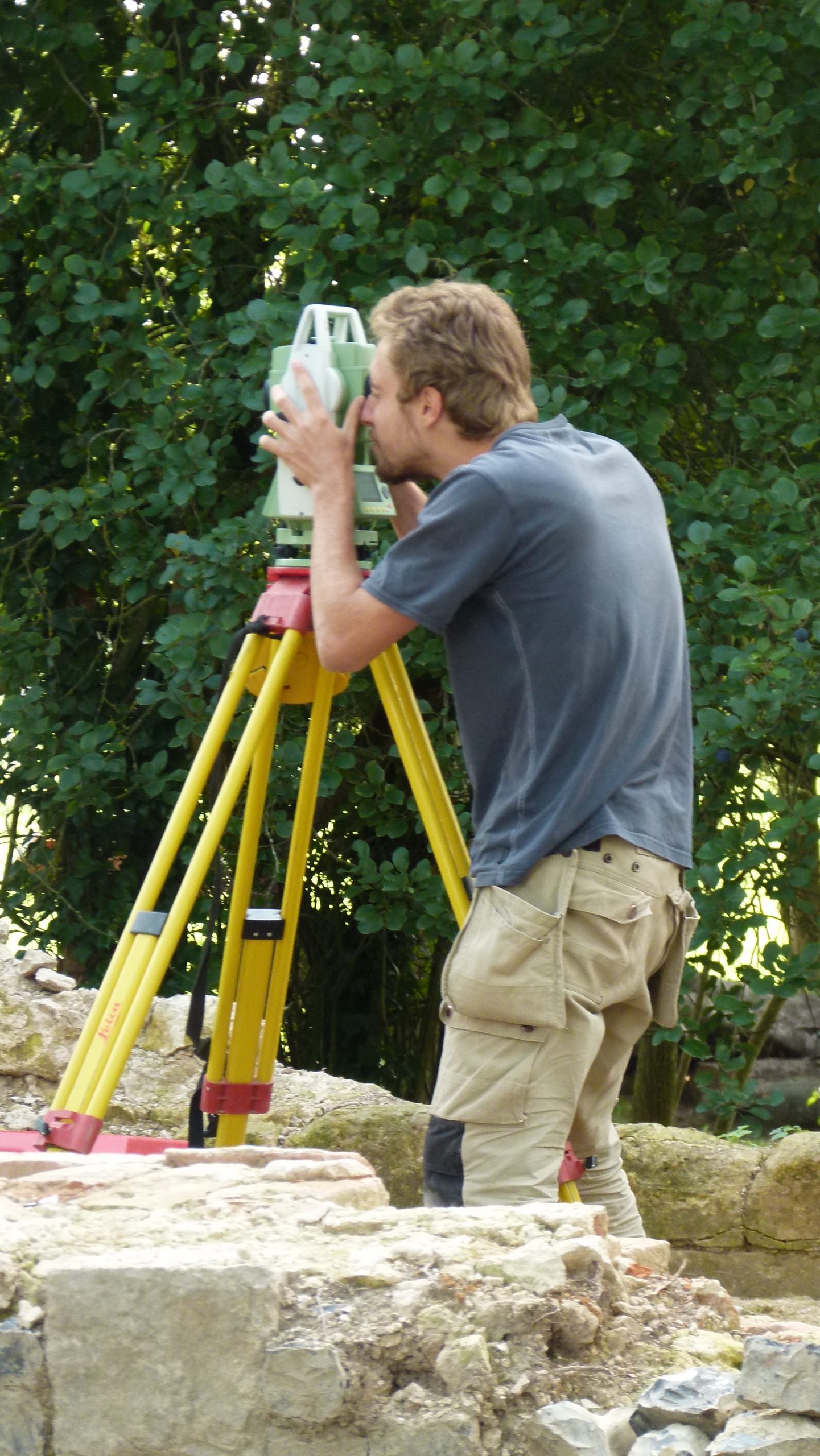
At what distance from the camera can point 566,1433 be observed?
1.42 meters

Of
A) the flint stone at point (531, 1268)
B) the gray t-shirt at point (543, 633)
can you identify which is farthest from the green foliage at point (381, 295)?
the flint stone at point (531, 1268)

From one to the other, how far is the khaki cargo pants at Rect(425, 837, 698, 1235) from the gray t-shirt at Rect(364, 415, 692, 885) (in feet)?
0.13

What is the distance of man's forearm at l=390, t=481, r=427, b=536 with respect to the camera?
2436mm

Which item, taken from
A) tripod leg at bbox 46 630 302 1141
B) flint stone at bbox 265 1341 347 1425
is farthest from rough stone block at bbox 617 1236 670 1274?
tripod leg at bbox 46 630 302 1141

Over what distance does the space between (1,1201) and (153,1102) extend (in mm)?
1974

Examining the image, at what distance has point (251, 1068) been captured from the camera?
266 cm

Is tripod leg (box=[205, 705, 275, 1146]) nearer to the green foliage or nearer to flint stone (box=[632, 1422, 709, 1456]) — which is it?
the green foliage

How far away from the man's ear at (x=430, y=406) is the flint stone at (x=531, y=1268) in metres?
1.16

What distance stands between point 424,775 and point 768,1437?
50.6 inches

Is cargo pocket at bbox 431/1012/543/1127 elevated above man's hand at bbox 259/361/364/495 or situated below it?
below

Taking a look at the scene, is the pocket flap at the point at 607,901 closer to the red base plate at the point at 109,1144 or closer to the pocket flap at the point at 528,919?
the pocket flap at the point at 528,919

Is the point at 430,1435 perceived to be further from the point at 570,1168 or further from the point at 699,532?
the point at 699,532

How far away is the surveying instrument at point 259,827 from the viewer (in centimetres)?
226

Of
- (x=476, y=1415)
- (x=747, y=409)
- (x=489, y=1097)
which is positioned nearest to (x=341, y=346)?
(x=489, y=1097)
